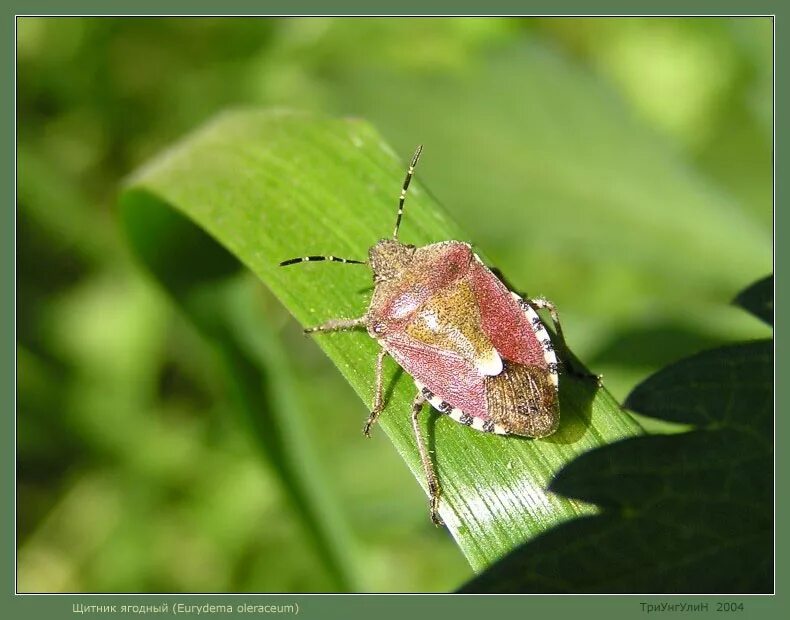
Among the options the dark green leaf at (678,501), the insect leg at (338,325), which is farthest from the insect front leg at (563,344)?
Answer: the insect leg at (338,325)

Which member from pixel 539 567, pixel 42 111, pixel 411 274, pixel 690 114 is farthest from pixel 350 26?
pixel 539 567

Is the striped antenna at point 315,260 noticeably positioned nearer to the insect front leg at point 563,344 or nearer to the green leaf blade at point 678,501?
the insect front leg at point 563,344

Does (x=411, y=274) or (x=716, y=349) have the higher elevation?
(x=716, y=349)

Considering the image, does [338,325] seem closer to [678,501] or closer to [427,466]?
[427,466]

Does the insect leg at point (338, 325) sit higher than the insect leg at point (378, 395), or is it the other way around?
the insect leg at point (338, 325)

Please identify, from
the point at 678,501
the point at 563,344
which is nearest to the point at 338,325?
the point at 563,344

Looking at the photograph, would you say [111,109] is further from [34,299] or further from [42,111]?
[34,299]

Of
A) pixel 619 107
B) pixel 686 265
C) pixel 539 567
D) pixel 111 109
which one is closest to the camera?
pixel 539 567
